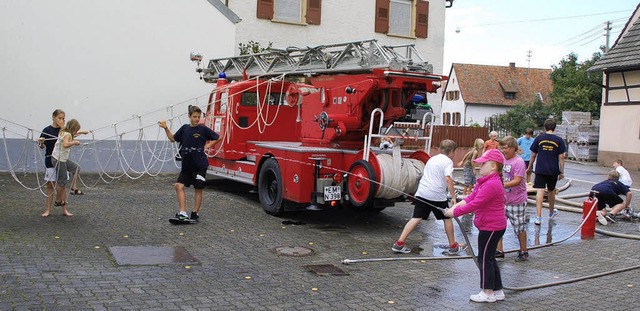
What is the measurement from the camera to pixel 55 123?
10.4 metres

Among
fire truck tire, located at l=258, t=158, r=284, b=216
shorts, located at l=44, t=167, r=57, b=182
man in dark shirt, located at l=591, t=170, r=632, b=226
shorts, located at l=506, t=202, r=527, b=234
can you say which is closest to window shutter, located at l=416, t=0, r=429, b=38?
man in dark shirt, located at l=591, t=170, r=632, b=226

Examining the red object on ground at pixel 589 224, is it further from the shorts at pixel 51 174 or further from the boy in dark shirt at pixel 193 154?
the shorts at pixel 51 174

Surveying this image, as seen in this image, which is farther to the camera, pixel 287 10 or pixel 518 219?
pixel 287 10

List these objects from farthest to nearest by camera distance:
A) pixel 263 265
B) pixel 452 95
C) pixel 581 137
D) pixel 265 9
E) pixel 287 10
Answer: pixel 452 95
pixel 581 137
pixel 287 10
pixel 265 9
pixel 263 265

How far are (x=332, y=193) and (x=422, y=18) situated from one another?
15.5 m

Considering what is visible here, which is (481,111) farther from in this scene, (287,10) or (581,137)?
(287,10)

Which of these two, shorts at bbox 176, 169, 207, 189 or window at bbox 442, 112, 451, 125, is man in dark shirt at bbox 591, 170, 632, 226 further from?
window at bbox 442, 112, 451, 125

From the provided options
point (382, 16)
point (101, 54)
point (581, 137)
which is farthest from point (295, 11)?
point (581, 137)

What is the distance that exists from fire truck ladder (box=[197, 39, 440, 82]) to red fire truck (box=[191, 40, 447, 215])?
2 cm

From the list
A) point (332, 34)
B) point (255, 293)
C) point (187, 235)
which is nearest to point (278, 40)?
point (332, 34)

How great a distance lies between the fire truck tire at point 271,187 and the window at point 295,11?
11.5 meters

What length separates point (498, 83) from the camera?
64.1 m

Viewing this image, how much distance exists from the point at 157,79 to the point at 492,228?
13.2 metres

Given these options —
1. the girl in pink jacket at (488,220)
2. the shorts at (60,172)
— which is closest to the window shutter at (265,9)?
the shorts at (60,172)
